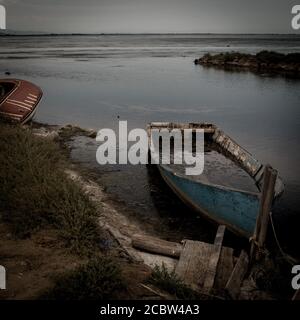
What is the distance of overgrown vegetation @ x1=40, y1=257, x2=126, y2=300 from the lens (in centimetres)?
463

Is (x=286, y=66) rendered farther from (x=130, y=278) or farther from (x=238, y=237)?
(x=130, y=278)

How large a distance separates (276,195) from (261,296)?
2.12m

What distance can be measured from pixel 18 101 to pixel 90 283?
1243 cm

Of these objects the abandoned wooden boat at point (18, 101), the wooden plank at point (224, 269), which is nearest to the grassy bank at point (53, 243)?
the wooden plank at point (224, 269)

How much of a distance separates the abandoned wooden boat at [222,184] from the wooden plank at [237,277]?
41.8 inches

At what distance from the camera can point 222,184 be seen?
1002 centimetres

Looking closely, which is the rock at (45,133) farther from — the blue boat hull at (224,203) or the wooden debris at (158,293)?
the wooden debris at (158,293)

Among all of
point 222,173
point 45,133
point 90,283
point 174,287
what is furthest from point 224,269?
point 45,133

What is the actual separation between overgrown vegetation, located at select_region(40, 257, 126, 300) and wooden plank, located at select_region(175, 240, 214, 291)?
119cm

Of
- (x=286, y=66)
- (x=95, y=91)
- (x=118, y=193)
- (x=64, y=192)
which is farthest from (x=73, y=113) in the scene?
(x=286, y=66)

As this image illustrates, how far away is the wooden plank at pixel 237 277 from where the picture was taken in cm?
525

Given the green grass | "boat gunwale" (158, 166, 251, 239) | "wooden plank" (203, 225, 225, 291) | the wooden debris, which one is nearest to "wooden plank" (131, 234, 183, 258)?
"wooden plank" (203, 225, 225, 291)

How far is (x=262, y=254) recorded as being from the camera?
588 centimetres

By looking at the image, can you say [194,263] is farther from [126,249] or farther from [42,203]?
[42,203]
